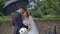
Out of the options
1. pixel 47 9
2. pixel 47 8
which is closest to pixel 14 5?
pixel 47 8

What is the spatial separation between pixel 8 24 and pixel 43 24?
1.83 m

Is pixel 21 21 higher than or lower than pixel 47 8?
higher

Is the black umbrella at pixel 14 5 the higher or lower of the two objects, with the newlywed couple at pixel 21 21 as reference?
higher

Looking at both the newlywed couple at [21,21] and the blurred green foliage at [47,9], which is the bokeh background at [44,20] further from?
the newlywed couple at [21,21]

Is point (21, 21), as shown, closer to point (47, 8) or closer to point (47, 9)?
point (47, 8)

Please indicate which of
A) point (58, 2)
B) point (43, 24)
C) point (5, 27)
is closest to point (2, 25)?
point (5, 27)

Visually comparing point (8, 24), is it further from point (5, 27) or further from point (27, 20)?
point (27, 20)

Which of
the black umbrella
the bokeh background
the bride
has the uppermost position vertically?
the black umbrella

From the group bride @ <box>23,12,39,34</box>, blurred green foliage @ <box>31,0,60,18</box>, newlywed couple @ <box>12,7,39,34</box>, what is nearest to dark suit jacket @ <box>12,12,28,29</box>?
newlywed couple @ <box>12,7,39,34</box>

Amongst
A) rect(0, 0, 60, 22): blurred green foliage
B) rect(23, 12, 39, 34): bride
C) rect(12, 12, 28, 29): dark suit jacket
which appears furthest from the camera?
rect(0, 0, 60, 22): blurred green foliage

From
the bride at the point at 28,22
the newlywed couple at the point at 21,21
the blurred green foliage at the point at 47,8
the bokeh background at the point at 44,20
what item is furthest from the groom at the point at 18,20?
the blurred green foliage at the point at 47,8

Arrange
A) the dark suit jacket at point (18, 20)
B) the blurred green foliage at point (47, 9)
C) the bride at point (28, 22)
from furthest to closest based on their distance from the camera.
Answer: the blurred green foliage at point (47, 9) < the bride at point (28, 22) < the dark suit jacket at point (18, 20)

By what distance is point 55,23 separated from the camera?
42.2 ft

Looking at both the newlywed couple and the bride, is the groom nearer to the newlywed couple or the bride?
the newlywed couple
